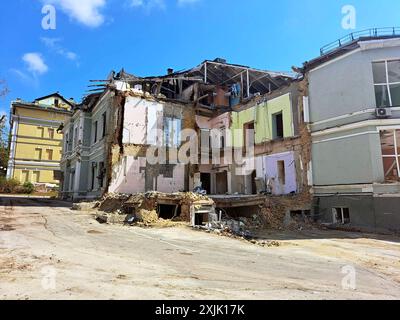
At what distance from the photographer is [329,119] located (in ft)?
55.6

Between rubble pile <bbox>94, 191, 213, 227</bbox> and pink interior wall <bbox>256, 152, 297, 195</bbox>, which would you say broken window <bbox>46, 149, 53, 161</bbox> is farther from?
pink interior wall <bbox>256, 152, 297, 195</bbox>

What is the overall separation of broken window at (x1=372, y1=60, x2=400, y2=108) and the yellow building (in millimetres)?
39268

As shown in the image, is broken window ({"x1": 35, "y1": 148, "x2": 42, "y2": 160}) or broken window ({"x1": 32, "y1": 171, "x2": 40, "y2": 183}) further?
broken window ({"x1": 35, "y1": 148, "x2": 42, "y2": 160})

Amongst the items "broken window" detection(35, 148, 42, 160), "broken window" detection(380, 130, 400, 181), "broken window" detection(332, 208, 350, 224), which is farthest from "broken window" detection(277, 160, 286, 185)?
"broken window" detection(35, 148, 42, 160)

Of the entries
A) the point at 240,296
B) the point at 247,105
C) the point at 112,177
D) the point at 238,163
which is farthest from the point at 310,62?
the point at 240,296

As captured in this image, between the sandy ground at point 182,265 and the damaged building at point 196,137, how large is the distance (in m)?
6.45

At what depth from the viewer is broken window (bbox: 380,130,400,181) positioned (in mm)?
14750

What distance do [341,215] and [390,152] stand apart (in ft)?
13.2

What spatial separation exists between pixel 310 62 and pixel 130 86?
46.9 feet

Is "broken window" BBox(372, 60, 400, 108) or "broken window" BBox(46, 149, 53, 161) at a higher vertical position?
"broken window" BBox(46, 149, 53, 161)

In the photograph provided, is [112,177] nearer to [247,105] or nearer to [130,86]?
[130,86]

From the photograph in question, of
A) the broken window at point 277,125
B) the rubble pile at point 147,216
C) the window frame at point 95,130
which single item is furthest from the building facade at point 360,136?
the window frame at point 95,130

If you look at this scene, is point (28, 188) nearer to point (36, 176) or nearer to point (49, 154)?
point (36, 176)

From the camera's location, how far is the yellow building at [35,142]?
4375 cm
